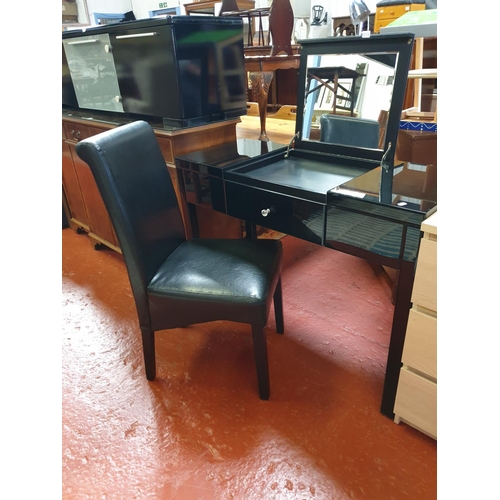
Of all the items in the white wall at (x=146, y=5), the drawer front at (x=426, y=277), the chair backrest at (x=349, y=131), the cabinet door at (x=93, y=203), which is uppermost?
the white wall at (x=146, y=5)

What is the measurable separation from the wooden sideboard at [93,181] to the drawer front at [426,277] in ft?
3.46

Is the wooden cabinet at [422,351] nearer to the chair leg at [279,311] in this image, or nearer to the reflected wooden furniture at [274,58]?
the chair leg at [279,311]

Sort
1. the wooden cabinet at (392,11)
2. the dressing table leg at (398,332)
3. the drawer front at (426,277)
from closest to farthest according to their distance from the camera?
the drawer front at (426,277) → the dressing table leg at (398,332) → the wooden cabinet at (392,11)

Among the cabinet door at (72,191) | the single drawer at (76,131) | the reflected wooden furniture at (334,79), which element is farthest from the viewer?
the cabinet door at (72,191)

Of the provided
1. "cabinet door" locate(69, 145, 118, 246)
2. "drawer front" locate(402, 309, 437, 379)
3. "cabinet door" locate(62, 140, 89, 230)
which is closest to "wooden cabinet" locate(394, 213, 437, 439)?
"drawer front" locate(402, 309, 437, 379)

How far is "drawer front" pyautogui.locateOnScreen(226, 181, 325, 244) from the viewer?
1222 millimetres

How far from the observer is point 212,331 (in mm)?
1724

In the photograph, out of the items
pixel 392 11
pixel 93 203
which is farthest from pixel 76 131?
pixel 392 11

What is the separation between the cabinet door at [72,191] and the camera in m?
2.36

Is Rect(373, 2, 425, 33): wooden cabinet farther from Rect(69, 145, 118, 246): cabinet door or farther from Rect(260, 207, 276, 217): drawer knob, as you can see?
Rect(69, 145, 118, 246): cabinet door

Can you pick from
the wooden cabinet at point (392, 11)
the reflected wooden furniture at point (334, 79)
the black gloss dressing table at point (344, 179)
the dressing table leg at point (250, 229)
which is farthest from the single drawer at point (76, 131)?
the wooden cabinet at point (392, 11)

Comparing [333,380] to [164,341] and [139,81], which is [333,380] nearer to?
[164,341]

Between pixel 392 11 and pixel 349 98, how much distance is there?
105 centimetres
